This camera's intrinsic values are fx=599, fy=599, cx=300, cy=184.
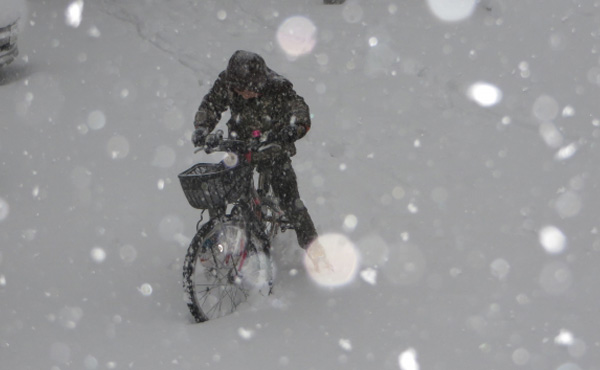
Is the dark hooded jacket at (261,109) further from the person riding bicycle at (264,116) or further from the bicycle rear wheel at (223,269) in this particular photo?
the bicycle rear wheel at (223,269)

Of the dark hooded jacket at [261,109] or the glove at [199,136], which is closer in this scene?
the glove at [199,136]

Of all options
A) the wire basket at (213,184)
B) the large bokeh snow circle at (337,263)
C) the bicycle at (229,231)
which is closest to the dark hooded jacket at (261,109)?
the bicycle at (229,231)

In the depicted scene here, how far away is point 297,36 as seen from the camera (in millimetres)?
11711

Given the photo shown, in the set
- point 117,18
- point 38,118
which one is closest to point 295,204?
point 38,118

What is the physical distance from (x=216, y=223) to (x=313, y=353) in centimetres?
113

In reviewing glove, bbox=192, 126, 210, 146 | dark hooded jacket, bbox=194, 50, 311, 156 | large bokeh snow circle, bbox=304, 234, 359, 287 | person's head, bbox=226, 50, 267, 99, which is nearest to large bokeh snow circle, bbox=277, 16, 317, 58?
large bokeh snow circle, bbox=304, 234, 359, 287

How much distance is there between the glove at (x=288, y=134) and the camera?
4.28 meters

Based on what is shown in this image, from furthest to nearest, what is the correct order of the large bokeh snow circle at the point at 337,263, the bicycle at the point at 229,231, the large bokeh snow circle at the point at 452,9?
the large bokeh snow circle at the point at 452,9, the large bokeh snow circle at the point at 337,263, the bicycle at the point at 229,231

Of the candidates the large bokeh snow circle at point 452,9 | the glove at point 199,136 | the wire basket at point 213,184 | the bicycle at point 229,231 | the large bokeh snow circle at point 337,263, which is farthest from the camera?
the large bokeh snow circle at point 452,9

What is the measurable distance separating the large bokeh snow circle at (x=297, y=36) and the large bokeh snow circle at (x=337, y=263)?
5562 mm

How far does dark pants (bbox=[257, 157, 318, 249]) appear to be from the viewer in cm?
476

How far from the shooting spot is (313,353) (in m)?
4.09

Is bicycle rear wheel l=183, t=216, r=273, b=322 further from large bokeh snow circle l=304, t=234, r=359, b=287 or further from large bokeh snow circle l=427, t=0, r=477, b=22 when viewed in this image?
large bokeh snow circle l=427, t=0, r=477, b=22

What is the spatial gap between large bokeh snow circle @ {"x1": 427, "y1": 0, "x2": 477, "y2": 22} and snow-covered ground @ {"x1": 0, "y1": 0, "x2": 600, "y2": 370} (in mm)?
80
